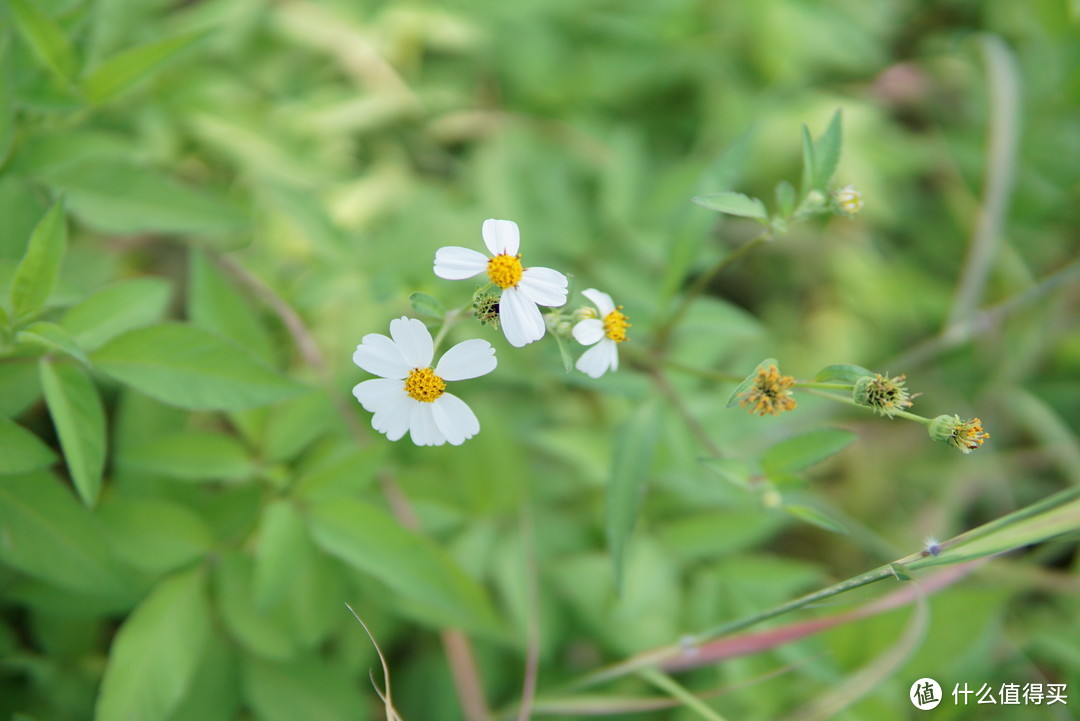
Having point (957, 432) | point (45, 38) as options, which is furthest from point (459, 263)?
point (45, 38)

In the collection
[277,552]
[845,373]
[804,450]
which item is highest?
[845,373]

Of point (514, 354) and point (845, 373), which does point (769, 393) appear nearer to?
point (845, 373)

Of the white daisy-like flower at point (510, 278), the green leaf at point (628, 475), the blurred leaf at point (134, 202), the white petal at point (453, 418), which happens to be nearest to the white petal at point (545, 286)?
the white daisy-like flower at point (510, 278)

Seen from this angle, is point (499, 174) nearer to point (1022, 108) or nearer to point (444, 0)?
point (444, 0)

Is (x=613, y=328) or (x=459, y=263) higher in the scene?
(x=459, y=263)

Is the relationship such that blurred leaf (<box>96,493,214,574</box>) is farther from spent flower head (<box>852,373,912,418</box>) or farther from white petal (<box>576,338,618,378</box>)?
spent flower head (<box>852,373,912,418</box>)

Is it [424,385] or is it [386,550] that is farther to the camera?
[386,550]

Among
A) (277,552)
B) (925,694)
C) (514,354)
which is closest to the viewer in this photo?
(277,552)
